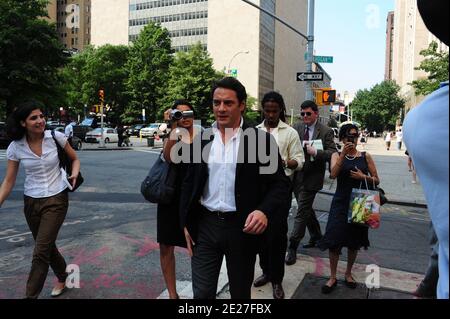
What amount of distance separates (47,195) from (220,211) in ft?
6.62

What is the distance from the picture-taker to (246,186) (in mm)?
2865

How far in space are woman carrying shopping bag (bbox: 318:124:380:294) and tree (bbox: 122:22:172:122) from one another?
56863 mm

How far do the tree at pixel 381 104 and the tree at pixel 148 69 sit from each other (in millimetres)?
43387

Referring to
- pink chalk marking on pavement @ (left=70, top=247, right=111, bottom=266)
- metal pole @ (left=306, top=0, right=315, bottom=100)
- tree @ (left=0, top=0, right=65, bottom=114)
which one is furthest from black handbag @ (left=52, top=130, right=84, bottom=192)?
tree @ (left=0, top=0, right=65, bottom=114)

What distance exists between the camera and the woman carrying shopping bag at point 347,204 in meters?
4.57

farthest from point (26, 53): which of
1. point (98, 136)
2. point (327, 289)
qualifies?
point (327, 289)

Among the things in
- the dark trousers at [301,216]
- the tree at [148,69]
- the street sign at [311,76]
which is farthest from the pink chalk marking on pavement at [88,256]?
the tree at [148,69]

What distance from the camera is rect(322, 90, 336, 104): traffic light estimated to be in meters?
15.7

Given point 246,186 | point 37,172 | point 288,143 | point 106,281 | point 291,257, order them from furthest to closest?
point 291,257 → point 288,143 → point 106,281 → point 37,172 → point 246,186

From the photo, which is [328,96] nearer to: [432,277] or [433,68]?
[432,277]

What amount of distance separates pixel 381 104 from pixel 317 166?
84617mm

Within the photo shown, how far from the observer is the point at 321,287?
14.9ft

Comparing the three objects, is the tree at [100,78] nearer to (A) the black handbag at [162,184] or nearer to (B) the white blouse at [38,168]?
(B) the white blouse at [38,168]
